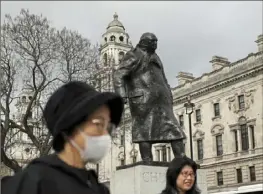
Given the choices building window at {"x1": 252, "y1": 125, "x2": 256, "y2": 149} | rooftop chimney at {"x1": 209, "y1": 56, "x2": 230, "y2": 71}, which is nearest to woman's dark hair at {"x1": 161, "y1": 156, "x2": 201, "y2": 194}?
building window at {"x1": 252, "y1": 125, "x2": 256, "y2": 149}

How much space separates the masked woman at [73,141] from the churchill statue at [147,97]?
6564 millimetres

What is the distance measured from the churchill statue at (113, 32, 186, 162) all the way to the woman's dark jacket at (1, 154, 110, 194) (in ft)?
22.1

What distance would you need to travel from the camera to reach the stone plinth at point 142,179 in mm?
8258

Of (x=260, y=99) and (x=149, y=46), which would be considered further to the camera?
(x=260, y=99)

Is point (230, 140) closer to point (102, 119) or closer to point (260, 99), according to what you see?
point (260, 99)

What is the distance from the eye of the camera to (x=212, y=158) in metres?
46.9

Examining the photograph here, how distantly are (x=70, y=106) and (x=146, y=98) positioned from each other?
6.92m

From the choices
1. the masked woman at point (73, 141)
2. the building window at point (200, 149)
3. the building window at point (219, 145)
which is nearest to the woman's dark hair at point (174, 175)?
the masked woman at point (73, 141)

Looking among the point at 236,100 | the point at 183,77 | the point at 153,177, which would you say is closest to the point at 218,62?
the point at 183,77

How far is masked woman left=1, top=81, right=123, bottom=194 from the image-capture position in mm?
2055

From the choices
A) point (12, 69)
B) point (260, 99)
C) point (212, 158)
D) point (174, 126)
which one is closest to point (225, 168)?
point (212, 158)

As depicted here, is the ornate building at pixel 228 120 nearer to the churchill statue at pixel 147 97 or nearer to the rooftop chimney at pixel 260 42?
the rooftop chimney at pixel 260 42

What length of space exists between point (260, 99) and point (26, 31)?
931 inches

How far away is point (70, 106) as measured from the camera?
221 cm
